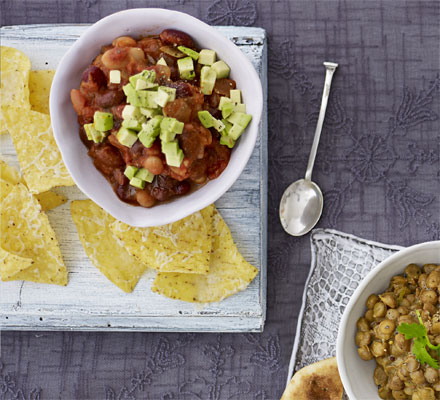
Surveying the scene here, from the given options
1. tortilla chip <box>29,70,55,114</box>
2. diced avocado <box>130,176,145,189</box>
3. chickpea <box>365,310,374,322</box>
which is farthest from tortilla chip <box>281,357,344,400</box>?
tortilla chip <box>29,70,55,114</box>

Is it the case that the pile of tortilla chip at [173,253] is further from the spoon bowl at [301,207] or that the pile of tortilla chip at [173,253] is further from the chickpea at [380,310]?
the chickpea at [380,310]

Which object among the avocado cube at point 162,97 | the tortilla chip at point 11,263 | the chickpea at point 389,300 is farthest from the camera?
the tortilla chip at point 11,263

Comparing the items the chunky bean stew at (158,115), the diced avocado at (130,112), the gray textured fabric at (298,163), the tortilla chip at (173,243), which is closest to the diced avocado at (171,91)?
the chunky bean stew at (158,115)

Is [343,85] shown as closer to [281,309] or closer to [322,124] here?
[322,124]

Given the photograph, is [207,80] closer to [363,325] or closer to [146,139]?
[146,139]

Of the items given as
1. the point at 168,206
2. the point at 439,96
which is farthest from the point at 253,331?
the point at 439,96
